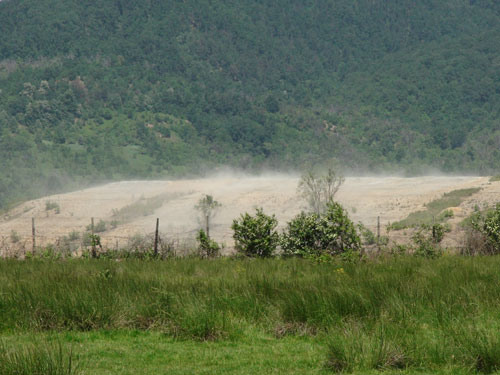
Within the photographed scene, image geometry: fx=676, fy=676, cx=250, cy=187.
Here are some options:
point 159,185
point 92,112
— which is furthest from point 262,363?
point 92,112

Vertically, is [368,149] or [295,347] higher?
[368,149]

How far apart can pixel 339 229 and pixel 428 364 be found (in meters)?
11.5

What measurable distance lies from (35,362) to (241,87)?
154659 mm

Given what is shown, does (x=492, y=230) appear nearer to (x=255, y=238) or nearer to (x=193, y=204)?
(x=255, y=238)

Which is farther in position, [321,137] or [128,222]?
[321,137]

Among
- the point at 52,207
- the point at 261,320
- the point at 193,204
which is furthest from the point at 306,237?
the point at 52,207

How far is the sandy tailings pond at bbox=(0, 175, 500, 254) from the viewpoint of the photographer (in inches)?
1721

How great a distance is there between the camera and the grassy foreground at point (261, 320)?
26.5ft

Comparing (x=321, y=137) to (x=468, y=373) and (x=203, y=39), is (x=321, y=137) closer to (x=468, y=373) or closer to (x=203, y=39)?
(x=203, y=39)

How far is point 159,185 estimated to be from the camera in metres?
70.9

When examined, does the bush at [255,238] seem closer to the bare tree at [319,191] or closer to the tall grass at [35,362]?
the tall grass at [35,362]

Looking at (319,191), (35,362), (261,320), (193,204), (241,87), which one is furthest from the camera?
(241,87)

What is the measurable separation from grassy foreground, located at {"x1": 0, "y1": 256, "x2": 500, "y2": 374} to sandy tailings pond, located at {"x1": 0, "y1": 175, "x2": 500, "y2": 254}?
23435 mm

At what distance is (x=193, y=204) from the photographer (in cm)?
5297
